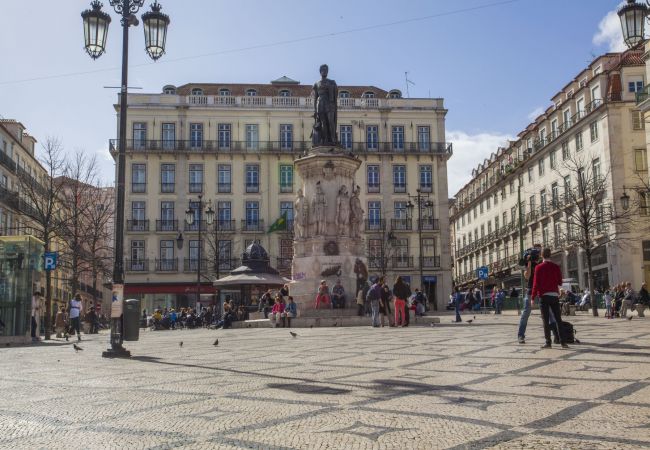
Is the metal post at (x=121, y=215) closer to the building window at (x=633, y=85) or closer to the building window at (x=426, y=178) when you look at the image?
the building window at (x=633, y=85)

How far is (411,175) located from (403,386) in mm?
53153

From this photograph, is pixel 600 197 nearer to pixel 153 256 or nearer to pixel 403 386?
pixel 153 256

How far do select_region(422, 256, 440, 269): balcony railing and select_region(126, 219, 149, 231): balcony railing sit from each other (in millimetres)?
23149

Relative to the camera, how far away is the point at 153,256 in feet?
185

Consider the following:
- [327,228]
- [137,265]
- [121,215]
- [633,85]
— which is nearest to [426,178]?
[633,85]

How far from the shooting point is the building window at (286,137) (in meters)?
59.1

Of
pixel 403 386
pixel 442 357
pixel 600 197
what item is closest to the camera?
pixel 403 386

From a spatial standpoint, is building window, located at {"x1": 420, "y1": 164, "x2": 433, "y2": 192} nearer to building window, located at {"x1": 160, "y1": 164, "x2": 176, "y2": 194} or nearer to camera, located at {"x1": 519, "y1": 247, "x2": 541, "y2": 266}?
building window, located at {"x1": 160, "y1": 164, "x2": 176, "y2": 194}

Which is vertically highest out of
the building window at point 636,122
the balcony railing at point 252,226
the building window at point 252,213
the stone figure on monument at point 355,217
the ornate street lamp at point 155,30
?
the building window at point 636,122

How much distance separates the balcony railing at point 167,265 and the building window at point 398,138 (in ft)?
68.6

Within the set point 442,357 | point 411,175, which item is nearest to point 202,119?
point 411,175

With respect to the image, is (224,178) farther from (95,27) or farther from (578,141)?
(95,27)

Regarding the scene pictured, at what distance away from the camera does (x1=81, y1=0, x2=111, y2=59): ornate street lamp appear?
13586 mm

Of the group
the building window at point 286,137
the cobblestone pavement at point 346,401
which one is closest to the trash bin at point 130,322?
the cobblestone pavement at point 346,401
